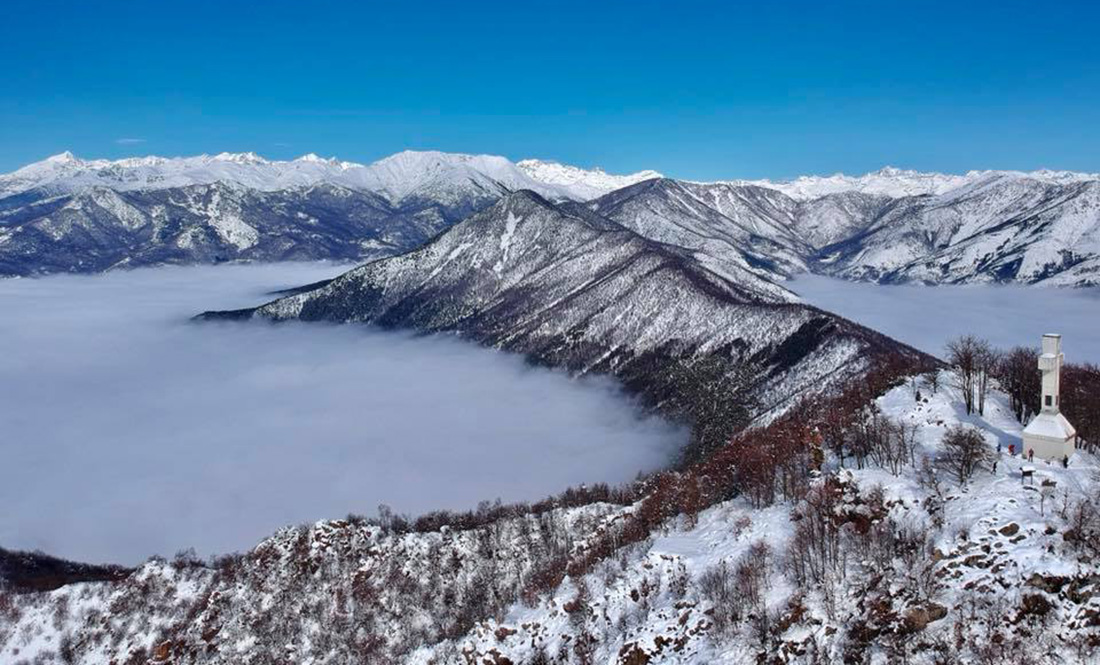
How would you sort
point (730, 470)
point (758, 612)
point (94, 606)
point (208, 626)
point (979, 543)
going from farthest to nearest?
point (94, 606) → point (208, 626) → point (730, 470) → point (758, 612) → point (979, 543)

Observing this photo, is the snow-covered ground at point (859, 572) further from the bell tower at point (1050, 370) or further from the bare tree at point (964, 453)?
the bell tower at point (1050, 370)

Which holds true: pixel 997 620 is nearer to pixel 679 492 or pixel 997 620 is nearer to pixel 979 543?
pixel 979 543

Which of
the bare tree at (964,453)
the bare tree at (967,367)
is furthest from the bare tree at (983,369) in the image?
the bare tree at (964,453)

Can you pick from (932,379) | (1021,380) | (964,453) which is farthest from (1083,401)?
(964,453)

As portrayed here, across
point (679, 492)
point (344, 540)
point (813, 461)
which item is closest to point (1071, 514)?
point (813, 461)

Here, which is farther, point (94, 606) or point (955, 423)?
point (94, 606)

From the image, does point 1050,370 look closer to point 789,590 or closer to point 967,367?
point 967,367
